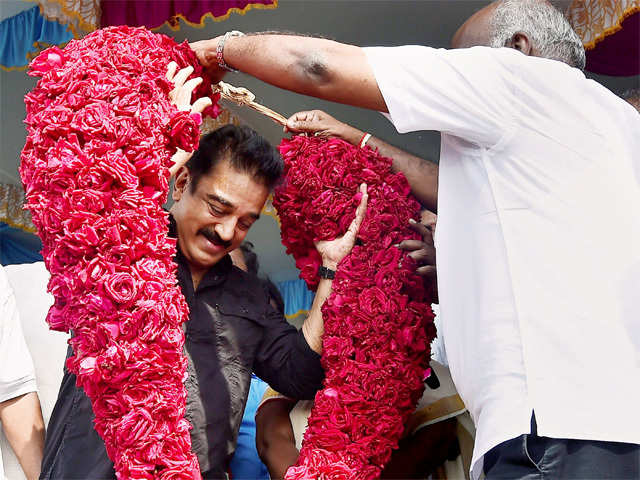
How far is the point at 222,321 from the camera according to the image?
80.3 inches

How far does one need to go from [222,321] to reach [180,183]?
464mm

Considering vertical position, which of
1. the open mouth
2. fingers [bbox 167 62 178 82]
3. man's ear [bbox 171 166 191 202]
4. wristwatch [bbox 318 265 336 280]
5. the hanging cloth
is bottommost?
wristwatch [bbox 318 265 336 280]

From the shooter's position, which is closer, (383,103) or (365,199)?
(383,103)

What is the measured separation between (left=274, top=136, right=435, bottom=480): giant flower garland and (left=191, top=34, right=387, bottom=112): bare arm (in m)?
0.42

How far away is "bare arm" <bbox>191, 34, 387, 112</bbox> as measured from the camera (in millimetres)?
1530

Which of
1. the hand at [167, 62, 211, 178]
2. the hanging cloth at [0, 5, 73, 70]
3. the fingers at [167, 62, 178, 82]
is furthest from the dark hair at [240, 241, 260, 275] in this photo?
the hanging cloth at [0, 5, 73, 70]

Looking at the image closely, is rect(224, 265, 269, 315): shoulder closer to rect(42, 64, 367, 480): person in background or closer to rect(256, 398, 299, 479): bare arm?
rect(42, 64, 367, 480): person in background

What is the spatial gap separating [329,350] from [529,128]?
75cm

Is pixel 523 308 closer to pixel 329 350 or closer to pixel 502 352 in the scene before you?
pixel 502 352

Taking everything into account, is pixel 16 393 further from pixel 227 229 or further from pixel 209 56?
pixel 209 56

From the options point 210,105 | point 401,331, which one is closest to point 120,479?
point 401,331

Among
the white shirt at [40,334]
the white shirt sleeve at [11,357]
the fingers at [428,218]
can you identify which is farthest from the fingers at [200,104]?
the white shirt at [40,334]

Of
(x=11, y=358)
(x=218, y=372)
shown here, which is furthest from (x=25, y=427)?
(x=218, y=372)

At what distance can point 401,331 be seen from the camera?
1829 millimetres
